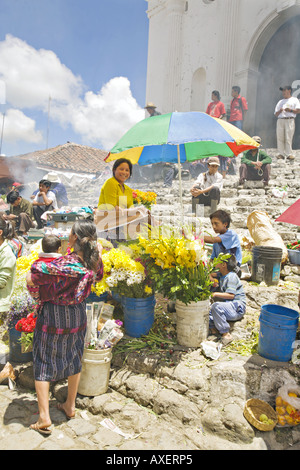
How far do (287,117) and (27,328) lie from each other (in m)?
9.84

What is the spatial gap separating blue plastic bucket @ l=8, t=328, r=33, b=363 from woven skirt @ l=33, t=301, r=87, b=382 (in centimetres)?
117

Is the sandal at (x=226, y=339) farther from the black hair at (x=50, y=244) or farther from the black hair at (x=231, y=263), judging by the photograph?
the black hair at (x=50, y=244)

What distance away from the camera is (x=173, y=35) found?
Answer: 15883mm

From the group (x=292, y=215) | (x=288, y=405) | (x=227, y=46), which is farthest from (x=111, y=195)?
(x=227, y=46)

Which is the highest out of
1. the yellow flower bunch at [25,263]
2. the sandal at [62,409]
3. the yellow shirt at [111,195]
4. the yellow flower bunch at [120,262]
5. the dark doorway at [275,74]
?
the dark doorway at [275,74]

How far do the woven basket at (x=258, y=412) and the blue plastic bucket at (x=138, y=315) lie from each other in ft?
4.62

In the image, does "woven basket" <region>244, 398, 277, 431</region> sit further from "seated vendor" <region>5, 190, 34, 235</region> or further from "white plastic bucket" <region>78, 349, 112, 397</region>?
"seated vendor" <region>5, 190, 34, 235</region>

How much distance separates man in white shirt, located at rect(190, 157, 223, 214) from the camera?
23.6 feet

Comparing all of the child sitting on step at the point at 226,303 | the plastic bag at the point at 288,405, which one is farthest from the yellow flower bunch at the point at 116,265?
the plastic bag at the point at 288,405

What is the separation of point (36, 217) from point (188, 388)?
6.88 metres

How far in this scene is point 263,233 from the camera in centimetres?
609

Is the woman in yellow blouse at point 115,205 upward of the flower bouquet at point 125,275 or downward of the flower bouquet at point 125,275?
upward

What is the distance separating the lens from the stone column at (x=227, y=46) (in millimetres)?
13055
